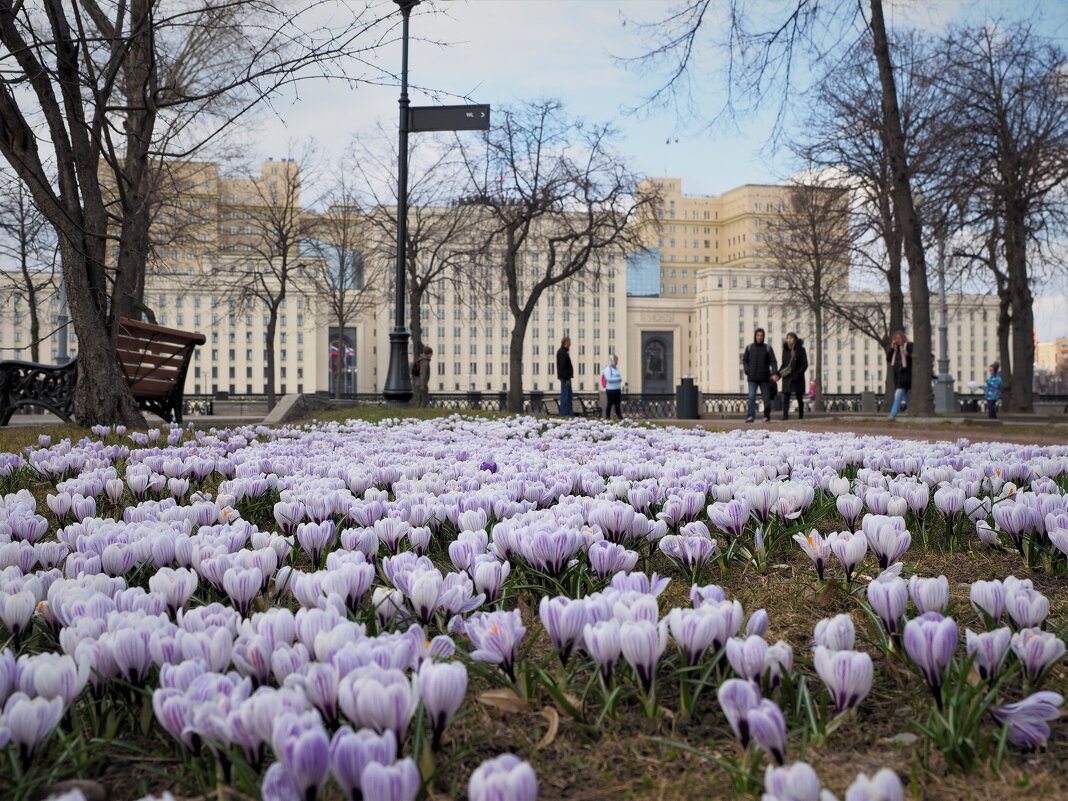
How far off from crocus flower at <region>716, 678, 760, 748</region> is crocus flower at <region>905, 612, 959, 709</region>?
0.35 m

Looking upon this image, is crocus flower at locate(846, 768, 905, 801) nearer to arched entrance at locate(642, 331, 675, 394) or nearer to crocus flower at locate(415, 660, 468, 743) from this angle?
crocus flower at locate(415, 660, 468, 743)

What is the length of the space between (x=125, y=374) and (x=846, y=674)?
10.3m

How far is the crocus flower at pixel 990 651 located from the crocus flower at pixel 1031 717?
14cm

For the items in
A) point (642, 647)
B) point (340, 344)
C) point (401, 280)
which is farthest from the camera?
point (340, 344)

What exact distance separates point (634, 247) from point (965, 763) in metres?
28.7

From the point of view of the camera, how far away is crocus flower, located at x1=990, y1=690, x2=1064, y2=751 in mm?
1407

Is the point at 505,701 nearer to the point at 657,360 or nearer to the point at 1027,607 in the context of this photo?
the point at 1027,607

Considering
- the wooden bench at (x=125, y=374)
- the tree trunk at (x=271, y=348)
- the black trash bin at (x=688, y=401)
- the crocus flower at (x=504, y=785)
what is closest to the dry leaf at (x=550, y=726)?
the crocus flower at (x=504, y=785)

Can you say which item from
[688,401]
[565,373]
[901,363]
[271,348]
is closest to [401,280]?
[565,373]

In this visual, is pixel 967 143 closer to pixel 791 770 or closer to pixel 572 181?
pixel 572 181

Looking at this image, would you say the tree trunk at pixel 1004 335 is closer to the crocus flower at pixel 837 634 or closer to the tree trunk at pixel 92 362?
the tree trunk at pixel 92 362

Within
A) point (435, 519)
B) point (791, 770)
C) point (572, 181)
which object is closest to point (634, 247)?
point (572, 181)

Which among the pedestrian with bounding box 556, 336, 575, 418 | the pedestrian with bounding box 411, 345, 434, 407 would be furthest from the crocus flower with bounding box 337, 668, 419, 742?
the pedestrian with bounding box 411, 345, 434, 407

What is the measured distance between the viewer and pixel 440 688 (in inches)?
53.2
